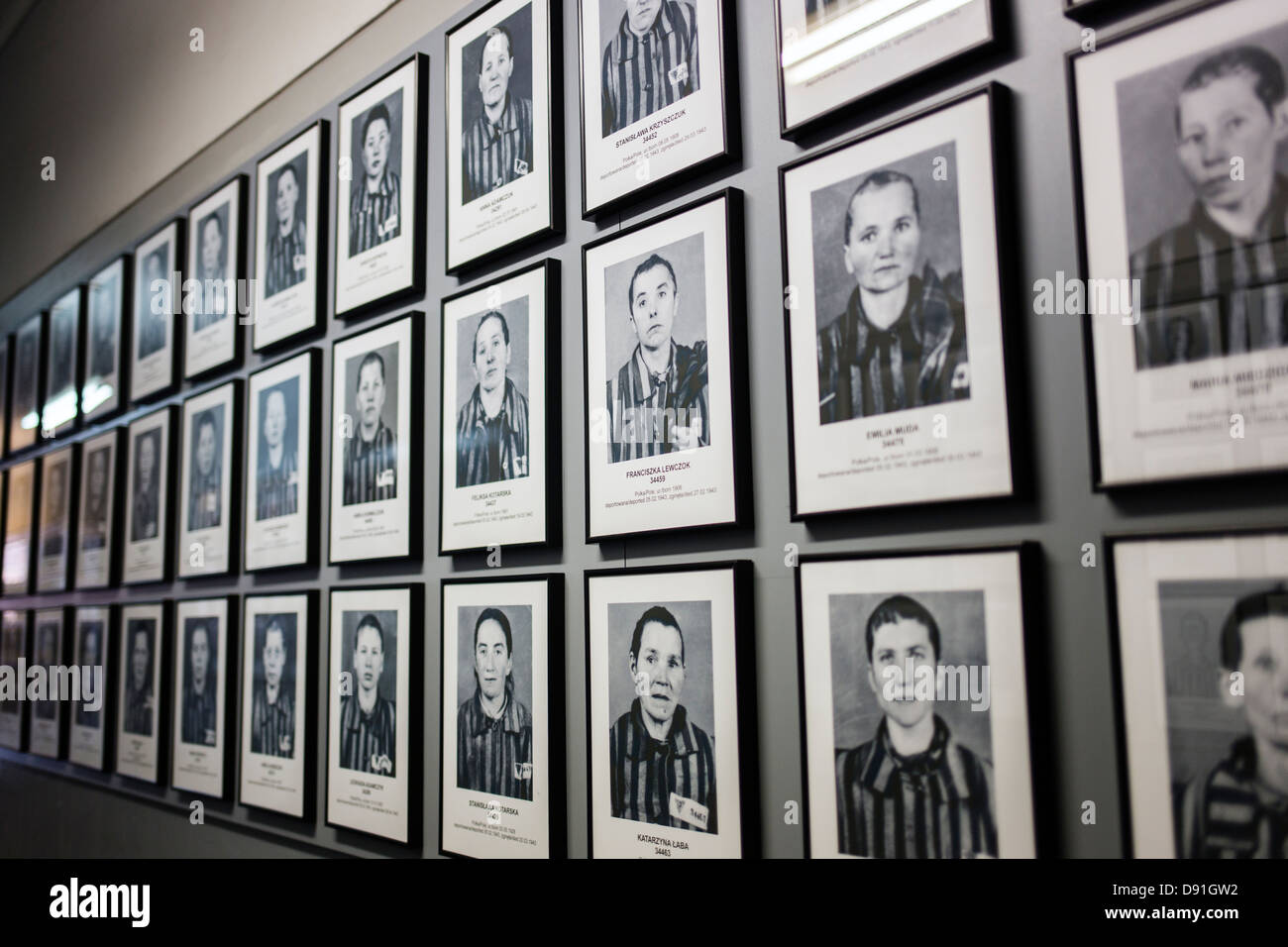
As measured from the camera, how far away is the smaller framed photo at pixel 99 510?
3637 mm

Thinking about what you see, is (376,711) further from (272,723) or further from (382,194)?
(382,194)

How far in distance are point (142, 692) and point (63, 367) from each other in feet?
5.52

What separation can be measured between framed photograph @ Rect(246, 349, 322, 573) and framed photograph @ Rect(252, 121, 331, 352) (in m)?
0.14

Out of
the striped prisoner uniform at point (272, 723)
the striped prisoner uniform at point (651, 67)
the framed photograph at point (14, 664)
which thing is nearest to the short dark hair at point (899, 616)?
the striped prisoner uniform at point (651, 67)

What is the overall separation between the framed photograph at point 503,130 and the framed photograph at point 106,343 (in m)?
2.13

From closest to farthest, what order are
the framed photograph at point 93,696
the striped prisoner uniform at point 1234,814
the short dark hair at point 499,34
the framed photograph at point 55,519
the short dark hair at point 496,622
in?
the striped prisoner uniform at point 1234,814 → the short dark hair at point 496,622 → the short dark hair at point 499,34 → the framed photograph at point 93,696 → the framed photograph at point 55,519

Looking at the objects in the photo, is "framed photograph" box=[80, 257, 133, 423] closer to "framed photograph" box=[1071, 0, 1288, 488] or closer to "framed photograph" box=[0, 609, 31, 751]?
"framed photograph" box=[0, 609, 31, 751]

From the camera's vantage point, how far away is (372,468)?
2453 millimetres

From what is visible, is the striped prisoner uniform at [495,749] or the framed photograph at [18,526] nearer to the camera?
the striped prisoner uniform at [495,749]

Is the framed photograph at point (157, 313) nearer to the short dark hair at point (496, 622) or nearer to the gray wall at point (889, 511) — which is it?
the gray wall at point (889, 511)

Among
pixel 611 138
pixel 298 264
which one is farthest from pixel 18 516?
pixel 611 138

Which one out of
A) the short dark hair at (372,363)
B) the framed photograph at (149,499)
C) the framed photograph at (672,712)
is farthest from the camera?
the framed photograph at (149,499)

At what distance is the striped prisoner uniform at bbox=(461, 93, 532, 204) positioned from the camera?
2.10 m
